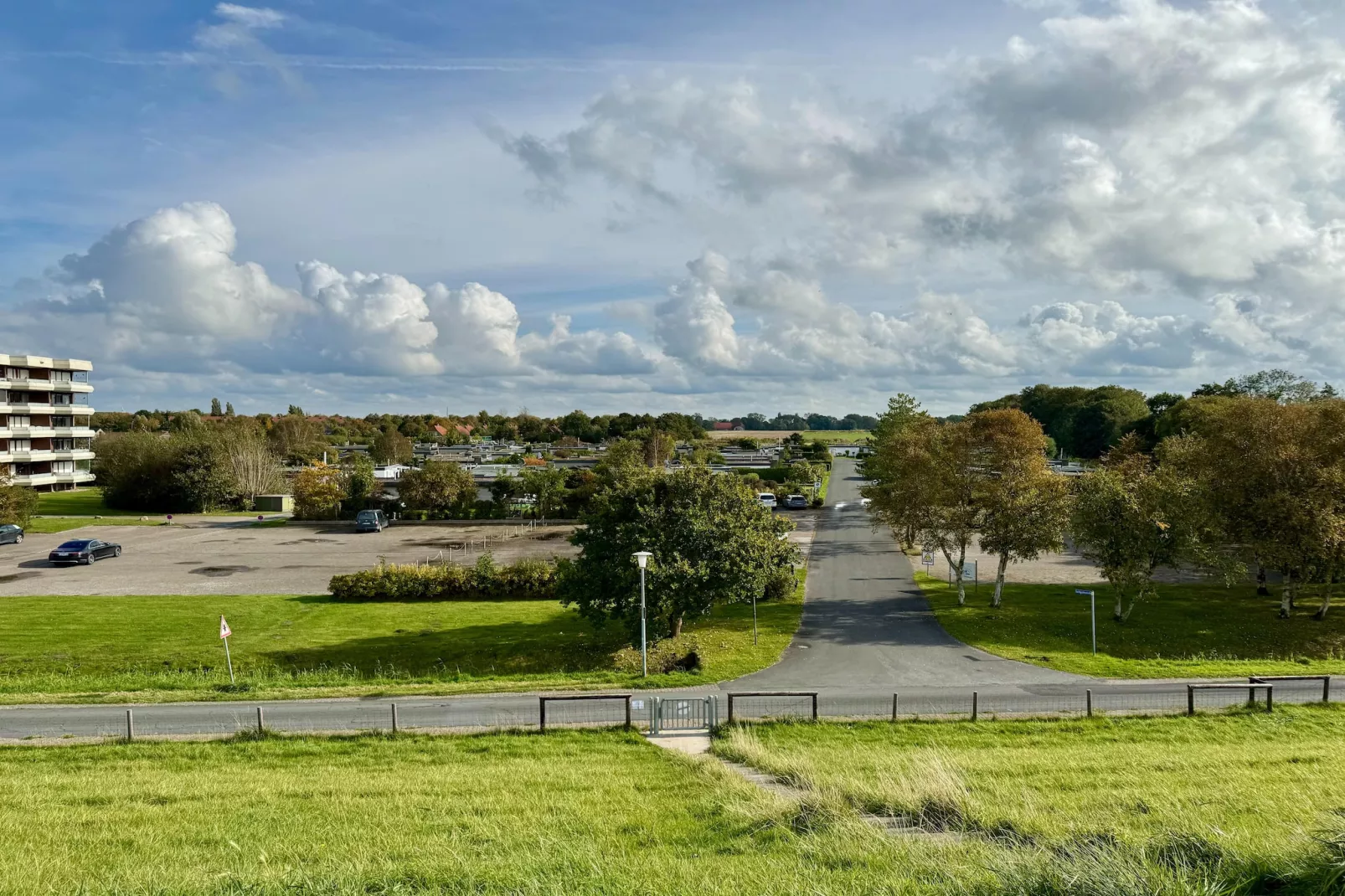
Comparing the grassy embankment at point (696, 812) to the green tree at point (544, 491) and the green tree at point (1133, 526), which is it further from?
the green tree at point (544, 491)

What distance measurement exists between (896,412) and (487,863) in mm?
46709

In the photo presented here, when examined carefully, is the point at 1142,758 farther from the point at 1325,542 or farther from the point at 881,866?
the point at 1325,542

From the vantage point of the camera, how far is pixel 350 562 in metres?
44.8

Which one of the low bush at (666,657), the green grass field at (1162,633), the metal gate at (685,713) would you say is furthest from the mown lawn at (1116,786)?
the low bush at (666,657)

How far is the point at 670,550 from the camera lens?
27047 mm

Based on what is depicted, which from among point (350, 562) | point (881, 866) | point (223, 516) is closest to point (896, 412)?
point (350, 562)

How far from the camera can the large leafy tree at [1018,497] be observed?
3209 cm

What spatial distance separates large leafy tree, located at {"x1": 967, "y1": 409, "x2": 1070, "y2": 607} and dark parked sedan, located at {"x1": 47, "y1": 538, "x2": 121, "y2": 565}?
4570 cm

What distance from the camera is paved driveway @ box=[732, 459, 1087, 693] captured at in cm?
2334

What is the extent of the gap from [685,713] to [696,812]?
6544 millimetres

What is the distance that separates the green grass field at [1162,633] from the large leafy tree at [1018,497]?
7.65 ft

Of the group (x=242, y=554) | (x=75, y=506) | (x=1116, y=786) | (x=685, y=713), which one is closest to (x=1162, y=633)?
(x=1116, y=786)

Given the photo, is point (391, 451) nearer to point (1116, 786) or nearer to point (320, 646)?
point (320, 646)

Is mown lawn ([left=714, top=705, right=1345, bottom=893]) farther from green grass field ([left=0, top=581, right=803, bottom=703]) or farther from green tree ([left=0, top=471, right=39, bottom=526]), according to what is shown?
green tree ([left=0, top=471, right=39, bottom=526])
